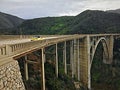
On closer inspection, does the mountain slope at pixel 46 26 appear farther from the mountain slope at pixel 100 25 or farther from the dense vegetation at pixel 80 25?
the mountain slope at pixel 100 25

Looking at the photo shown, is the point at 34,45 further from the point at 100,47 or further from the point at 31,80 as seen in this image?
the point at 100,47

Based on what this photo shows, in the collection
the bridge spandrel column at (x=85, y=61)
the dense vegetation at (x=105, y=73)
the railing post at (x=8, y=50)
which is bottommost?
the dense vegetation at (x=105, y=73)

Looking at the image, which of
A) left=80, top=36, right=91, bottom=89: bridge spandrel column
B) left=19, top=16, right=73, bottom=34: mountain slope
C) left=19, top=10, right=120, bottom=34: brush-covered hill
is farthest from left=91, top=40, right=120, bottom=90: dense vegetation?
left=19, top=16, right=73, bottom=34: mountain slope

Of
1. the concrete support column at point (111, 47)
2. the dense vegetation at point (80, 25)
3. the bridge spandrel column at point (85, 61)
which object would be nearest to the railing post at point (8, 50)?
the bridge spandrel column at point (85, 61)

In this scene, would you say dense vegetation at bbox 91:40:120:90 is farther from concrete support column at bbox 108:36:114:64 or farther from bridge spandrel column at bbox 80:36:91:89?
bridge spandrel column at bbox 80:36:91:89

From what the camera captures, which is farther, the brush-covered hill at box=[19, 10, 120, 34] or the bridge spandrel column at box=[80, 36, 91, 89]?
the brush-covered hill at box=[19, 10, 120, 34]

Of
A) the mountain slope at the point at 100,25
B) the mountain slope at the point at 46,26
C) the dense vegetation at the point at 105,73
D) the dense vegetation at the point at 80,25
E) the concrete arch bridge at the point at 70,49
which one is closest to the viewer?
the concrete arch bridge at the point at 70,49

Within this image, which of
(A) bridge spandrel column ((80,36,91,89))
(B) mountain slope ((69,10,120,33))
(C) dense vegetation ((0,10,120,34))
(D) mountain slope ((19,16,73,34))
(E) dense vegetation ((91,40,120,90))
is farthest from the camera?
(D) mountain slope ((19,16,73,34))

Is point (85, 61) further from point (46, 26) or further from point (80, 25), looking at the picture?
point (46, 26)
